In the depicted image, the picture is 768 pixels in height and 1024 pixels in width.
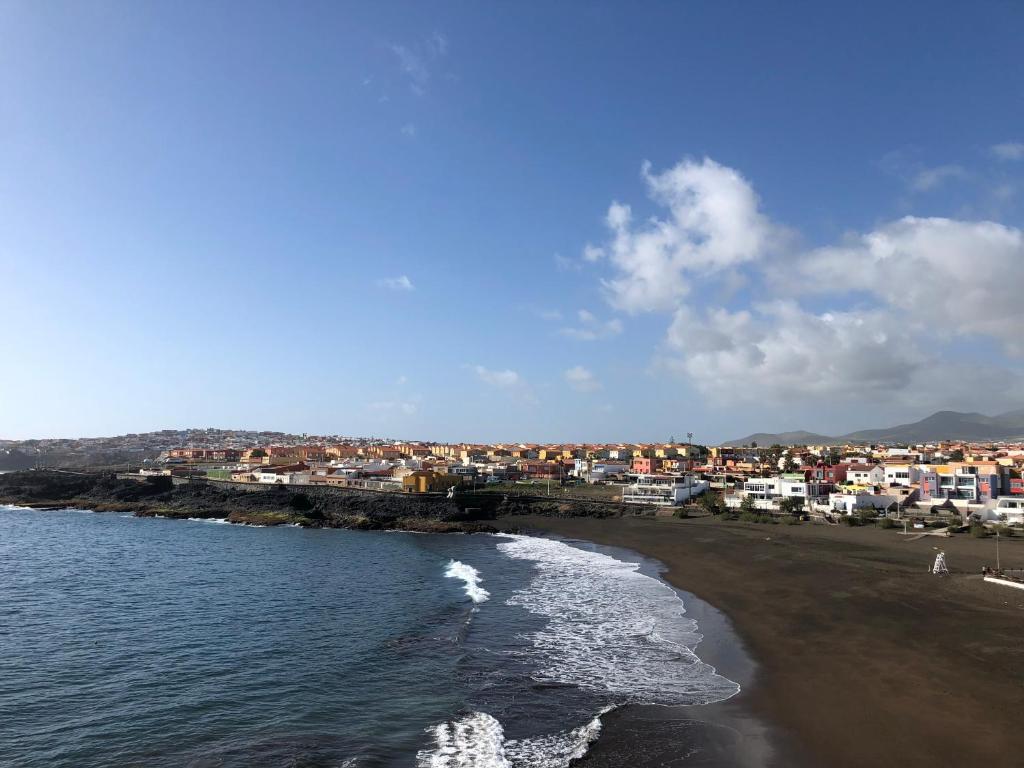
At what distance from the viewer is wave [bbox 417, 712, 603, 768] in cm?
1229

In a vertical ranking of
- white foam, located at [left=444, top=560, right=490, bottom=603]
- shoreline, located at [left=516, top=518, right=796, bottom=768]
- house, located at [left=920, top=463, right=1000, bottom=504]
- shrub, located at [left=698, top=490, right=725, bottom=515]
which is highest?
house, located at [left=920, top=463, right=1000, bottom=504]

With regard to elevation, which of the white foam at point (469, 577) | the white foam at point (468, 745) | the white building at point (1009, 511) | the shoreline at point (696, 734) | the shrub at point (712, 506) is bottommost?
the white foam at point (469, 577)

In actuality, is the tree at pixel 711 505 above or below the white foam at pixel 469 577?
above

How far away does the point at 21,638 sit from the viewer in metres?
21.3

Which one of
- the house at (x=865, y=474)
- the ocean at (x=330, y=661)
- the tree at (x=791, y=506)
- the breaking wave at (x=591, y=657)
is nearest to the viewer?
the breaking wave at (x=591, y=657)

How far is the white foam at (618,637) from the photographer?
1647 centimetres

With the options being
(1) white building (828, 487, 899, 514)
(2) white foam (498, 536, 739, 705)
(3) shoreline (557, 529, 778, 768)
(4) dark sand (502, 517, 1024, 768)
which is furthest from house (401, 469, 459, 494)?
(3) shoreline (557, 529, 778, 768)

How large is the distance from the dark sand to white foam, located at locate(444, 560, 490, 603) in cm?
938

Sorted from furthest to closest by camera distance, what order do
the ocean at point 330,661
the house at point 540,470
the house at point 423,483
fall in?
the house at point 540,470, the house at point 423,483, the ocean at point 330,661

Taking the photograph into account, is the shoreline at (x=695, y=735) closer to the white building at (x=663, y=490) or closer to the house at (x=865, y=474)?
the white building at (x=663, y=490)

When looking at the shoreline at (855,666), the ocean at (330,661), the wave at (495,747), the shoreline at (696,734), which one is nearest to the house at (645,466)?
the shoreline at (855,666)

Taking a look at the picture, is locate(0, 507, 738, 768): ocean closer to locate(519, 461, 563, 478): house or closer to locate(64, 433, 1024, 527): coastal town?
locate(64, 433, 1024, 527): coastal town

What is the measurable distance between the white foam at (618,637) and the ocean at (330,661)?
→ 0.09 metres

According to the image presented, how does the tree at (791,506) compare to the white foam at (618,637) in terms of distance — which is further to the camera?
the tree at (791,506)
